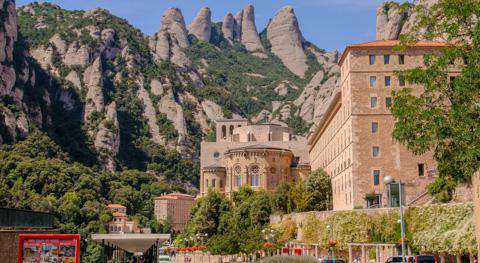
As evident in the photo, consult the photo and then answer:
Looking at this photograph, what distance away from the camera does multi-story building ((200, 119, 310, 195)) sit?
103938 mm

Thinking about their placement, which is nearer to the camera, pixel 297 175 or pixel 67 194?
pixel 297 175

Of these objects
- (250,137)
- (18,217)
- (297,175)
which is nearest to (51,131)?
(250,137)

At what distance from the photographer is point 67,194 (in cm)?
12044

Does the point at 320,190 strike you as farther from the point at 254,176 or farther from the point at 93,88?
the point at 93,88

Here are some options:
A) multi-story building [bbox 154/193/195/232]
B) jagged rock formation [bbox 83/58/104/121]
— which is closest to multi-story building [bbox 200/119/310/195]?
multi-story building [bbox 154/193/195/232]

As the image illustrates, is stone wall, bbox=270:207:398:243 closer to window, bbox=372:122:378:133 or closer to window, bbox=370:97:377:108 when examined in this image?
window, bbox=372:122:378:133

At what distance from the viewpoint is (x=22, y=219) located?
27.0m

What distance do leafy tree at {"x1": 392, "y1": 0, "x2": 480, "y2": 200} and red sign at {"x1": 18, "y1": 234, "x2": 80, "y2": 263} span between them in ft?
44.3

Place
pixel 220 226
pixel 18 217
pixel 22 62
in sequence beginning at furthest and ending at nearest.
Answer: pixel 22 62, pixel 220 226, pixel 18 217

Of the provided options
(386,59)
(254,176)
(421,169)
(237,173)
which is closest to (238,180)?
(237,173)

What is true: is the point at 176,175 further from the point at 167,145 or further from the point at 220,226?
the point at 220,226

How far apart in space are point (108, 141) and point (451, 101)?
151 meters

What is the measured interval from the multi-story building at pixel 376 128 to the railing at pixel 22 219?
115 ft

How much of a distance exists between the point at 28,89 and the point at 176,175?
165 ft
